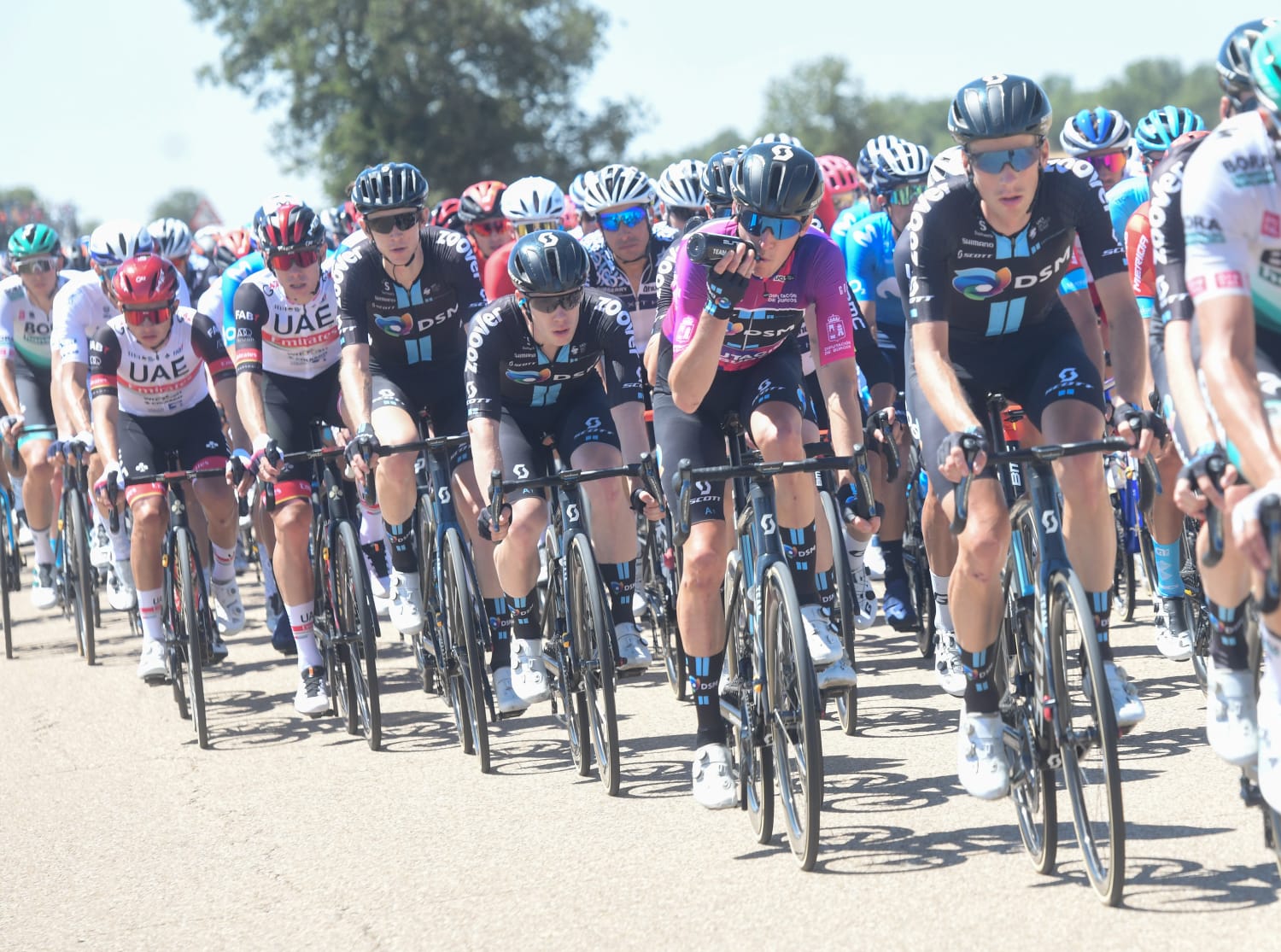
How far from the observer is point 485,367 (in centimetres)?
695

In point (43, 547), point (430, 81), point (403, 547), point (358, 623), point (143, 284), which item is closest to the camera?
point (358, 623)

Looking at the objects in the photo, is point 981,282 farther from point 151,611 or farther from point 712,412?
point 151,611

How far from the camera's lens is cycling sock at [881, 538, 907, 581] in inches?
367

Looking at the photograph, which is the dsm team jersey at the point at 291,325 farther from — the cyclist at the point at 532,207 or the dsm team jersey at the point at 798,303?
the dsm team jersey at the point at 798,303

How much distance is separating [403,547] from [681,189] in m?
3.12

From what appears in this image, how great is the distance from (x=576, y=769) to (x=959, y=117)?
331 centimetres

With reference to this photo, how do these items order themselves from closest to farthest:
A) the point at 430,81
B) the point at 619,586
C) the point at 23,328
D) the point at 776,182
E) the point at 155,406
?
the point at 776,182
the point at 619,586
the point at 155,406
the point at 23,328
the point at 430,81

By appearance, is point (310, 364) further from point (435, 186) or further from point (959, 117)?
point (435, 186)

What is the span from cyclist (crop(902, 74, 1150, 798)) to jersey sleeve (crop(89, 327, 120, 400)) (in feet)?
16.8

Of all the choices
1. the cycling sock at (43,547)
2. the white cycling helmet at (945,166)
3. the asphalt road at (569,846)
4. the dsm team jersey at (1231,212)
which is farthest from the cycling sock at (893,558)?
the cycling sock at (43,547)

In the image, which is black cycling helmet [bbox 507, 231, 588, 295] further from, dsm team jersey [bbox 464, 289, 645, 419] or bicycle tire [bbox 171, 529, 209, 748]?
bicycle tire [bbox 171, 529, 209, 748]

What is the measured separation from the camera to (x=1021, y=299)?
5648 millimetres

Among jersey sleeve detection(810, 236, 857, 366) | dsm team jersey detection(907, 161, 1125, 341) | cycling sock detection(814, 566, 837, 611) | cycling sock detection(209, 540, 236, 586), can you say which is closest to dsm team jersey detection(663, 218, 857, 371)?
jersey sleeve detection(810, 236, 857, 366)

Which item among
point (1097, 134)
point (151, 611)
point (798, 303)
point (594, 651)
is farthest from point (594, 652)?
point (1097, 134)
